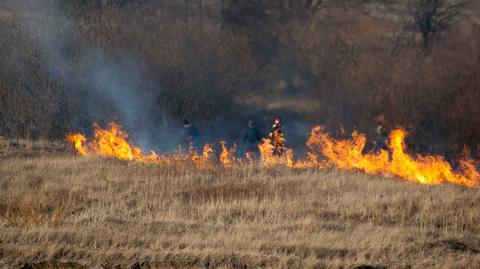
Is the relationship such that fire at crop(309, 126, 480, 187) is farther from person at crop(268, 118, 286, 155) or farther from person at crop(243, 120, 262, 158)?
person at crop(243, 120, 262, 158)

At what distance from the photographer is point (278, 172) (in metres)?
17.4

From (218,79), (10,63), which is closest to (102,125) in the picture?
(10,63)

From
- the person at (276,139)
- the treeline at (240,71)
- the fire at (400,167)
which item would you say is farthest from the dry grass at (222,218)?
the treeline at (240,71)

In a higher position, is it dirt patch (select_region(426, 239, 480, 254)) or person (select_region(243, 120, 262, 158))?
person (select_region(243, 120, 262, 158))

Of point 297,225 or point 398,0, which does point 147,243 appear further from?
point 398,0

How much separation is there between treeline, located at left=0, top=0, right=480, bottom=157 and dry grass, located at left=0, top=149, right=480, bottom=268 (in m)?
10.2

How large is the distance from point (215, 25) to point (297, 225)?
35.9 m

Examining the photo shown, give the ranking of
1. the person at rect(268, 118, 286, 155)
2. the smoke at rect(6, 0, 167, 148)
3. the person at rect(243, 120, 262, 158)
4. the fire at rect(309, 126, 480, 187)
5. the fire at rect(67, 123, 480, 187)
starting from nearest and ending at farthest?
the fire at rect(309, 126, 480, 187) → the fire at rect(67, 123, 480, 187) → the person at rect(268, 118, 286, 155) → the person at rect(243, 120, 262, 158) → the smoke at rect(6, 0, 167, 148)

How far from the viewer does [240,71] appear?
129ft

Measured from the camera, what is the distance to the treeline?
2838 cm

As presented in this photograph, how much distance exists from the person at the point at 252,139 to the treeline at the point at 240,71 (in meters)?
7.54

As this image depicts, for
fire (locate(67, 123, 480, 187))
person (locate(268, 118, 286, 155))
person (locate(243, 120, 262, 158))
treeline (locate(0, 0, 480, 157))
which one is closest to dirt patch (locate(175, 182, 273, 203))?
fire (locate(67, 123, 480, 187))

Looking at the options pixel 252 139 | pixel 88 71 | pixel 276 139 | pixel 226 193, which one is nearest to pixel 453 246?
pixel 226 193

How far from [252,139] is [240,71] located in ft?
55.6
